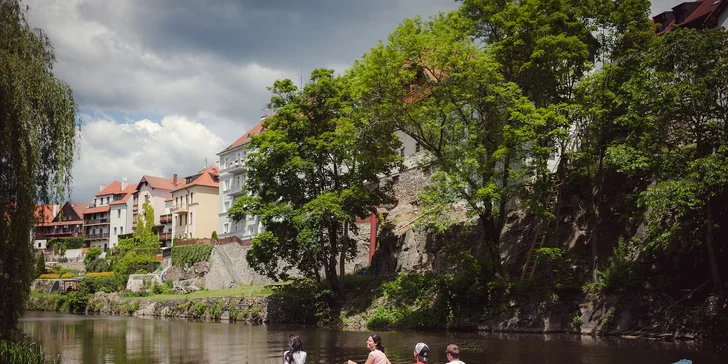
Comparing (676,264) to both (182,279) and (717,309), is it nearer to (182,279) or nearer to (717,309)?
(717,309)

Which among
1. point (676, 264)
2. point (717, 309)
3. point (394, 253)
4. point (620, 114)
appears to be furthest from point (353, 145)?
point (717, 309)

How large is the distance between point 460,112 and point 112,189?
97.2 metres

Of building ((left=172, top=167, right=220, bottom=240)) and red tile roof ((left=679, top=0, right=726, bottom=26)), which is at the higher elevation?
red tile roof ((left=679, top=0, right=726, bottom=26))

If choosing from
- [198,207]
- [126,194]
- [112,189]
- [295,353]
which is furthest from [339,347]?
[112,189]

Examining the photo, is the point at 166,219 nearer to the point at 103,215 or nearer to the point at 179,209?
the point at 179,209

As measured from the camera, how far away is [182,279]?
63812mm

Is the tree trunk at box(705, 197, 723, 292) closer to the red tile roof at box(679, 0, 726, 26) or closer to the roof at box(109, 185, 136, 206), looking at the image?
the red tile roof at box(679, 0, 726, 26)

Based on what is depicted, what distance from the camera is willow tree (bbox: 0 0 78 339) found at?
16.3 metres

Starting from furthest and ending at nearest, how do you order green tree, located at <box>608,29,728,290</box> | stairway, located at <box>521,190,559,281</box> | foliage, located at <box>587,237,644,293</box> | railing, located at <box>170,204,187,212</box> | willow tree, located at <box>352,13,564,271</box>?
1. railing, located at <box>170,204,187,212</box>
2. stairway, located at <box>521,190,559,281</box>
3. willow tree, located at <box>352,13,564,271</box>
4. foliage, located at <box>587,237,644,293</box>
5. green tree, located at <box>608,29,728,290</box>

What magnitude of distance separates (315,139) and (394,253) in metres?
9.60

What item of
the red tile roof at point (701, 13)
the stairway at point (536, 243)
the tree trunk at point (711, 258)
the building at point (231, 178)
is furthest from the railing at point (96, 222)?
the tree trunk at point (711, 258)

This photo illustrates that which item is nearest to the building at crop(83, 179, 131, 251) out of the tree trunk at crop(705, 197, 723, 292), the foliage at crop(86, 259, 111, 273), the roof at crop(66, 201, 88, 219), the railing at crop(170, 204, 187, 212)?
the roof at crop(66, 201, 88, 219)

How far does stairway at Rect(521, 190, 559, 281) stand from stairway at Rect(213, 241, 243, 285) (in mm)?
33747

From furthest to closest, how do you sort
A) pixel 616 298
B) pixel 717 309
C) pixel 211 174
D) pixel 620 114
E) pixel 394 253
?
1. pixel 211 174
2. pixel 394 253
3. pixel 620 114
4. pixel 616 298
5. pixel 717 309
